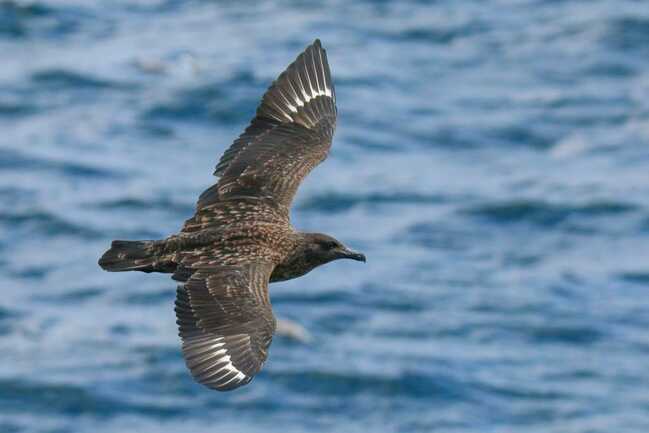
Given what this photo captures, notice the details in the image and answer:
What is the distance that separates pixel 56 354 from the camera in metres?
23.2

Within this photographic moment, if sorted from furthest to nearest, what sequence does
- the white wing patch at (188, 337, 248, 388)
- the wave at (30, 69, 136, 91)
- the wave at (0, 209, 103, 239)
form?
1. the wave at (30, 69, 136, 91)
2. the wave at (0, 209, 103, 239)
3. the white wing patch at (188, 337, 248, 388)

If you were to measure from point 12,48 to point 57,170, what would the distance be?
4.43 m

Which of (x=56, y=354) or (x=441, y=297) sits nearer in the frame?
(x=56, y=354)

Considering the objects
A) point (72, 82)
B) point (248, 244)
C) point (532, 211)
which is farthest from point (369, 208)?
point (248, 244)

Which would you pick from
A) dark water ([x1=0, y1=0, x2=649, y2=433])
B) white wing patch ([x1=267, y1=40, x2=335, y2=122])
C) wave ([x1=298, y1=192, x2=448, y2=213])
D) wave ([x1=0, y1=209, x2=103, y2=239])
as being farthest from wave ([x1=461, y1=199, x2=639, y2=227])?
white wing patch ([x1=267, y1=40, x2=335, y2=122])

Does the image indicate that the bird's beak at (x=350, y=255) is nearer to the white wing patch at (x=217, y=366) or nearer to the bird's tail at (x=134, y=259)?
the bird's tail at (x=134, y=259)

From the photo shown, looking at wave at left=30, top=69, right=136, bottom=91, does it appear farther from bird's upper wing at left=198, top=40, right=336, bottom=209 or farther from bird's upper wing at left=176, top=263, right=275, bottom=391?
bird's upper wing at left=176, top=263, right=275, bottom=391

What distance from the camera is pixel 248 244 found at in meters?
11.1

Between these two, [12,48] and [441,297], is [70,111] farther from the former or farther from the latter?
[441,297]

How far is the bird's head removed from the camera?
11320 millimetres

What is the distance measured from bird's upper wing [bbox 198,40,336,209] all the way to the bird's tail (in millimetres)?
901

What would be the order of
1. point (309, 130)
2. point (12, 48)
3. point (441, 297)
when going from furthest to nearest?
point (12, 48) → point (441, 297) → point (309, 130)

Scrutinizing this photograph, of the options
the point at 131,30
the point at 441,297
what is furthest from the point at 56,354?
the point at 131,30

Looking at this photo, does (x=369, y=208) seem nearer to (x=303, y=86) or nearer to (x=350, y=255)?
(x=303, y=86)
